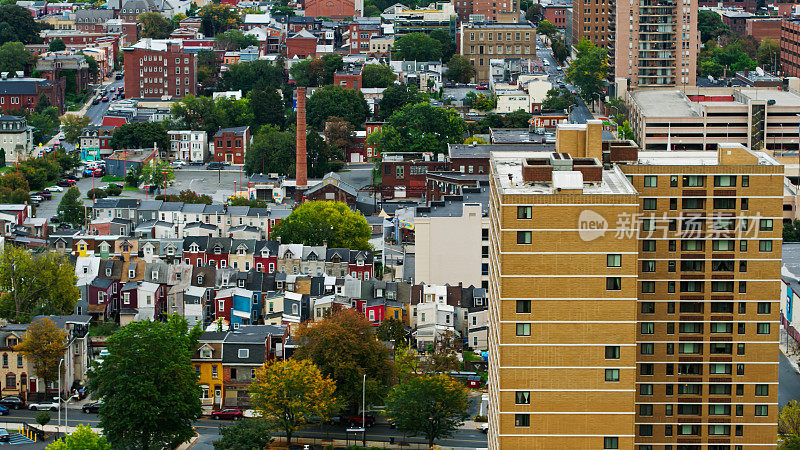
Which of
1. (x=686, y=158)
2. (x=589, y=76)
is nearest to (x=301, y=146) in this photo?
(x=589, y=76)

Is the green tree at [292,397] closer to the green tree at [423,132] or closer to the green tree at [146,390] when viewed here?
the green tree at [146,390]

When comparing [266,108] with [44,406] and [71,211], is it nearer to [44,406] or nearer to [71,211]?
[71,211]

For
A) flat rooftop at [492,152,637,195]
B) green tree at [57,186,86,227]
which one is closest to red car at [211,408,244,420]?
flat rooftop at [492,152,637,195]

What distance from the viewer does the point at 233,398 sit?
8812 centimetres

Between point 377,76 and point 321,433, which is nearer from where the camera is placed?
point 321,433

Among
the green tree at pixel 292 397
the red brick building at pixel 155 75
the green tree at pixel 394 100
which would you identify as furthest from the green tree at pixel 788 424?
the red brick building at pixel 155 75

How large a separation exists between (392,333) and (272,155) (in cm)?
5841

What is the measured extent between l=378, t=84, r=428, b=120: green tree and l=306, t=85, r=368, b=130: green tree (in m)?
2.78

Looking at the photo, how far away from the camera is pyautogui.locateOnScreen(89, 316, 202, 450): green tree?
264 ft

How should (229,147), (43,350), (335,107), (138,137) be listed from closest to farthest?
(43,350), (138,137), (229,147), (335,107)

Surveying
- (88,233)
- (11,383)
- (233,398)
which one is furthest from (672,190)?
(88,233)

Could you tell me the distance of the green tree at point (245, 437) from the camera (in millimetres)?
78250

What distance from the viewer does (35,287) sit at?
100 meters

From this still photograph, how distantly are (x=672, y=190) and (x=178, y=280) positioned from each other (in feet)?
164
